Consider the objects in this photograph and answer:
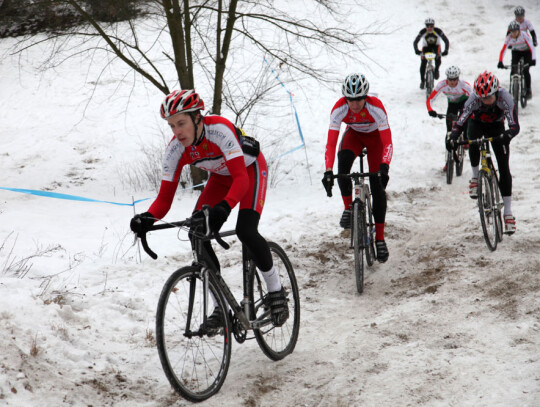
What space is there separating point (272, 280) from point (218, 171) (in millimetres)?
1108

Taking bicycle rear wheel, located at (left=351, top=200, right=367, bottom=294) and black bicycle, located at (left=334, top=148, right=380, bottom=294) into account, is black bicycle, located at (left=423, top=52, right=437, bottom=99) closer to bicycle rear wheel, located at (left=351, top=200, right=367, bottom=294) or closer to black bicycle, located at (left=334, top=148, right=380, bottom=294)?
black bicycle, located at (left=334, top=148, right=380, bottom=294)

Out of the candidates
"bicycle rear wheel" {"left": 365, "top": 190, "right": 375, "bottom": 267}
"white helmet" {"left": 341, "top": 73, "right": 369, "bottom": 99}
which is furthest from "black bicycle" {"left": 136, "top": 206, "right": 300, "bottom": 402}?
"white helmet" {"left": 341, "top": 73, "right": 369, "bottom": 99}

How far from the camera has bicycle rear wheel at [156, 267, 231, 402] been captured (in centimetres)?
399

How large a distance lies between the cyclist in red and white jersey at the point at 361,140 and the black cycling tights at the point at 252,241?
1958mm

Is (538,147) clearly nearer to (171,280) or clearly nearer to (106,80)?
(171,280)

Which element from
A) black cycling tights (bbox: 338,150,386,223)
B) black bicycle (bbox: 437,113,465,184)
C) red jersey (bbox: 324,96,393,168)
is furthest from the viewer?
black bicycle (bbox: 437,113,465,184)

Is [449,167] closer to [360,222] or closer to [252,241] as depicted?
[360,222]

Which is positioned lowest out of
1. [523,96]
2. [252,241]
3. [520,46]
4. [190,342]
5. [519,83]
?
[190,342]

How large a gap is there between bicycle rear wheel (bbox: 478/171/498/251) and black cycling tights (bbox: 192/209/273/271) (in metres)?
4.06

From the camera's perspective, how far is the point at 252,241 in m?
4.74

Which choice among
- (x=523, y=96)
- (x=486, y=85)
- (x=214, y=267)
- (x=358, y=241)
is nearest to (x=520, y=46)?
(x=523, y=96)

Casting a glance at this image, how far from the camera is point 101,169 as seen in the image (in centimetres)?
1442

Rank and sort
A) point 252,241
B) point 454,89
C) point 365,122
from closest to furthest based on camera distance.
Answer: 1. point 252,241
2. point 365,122
3. point 454,89

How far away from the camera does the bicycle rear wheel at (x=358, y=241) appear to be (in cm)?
679
